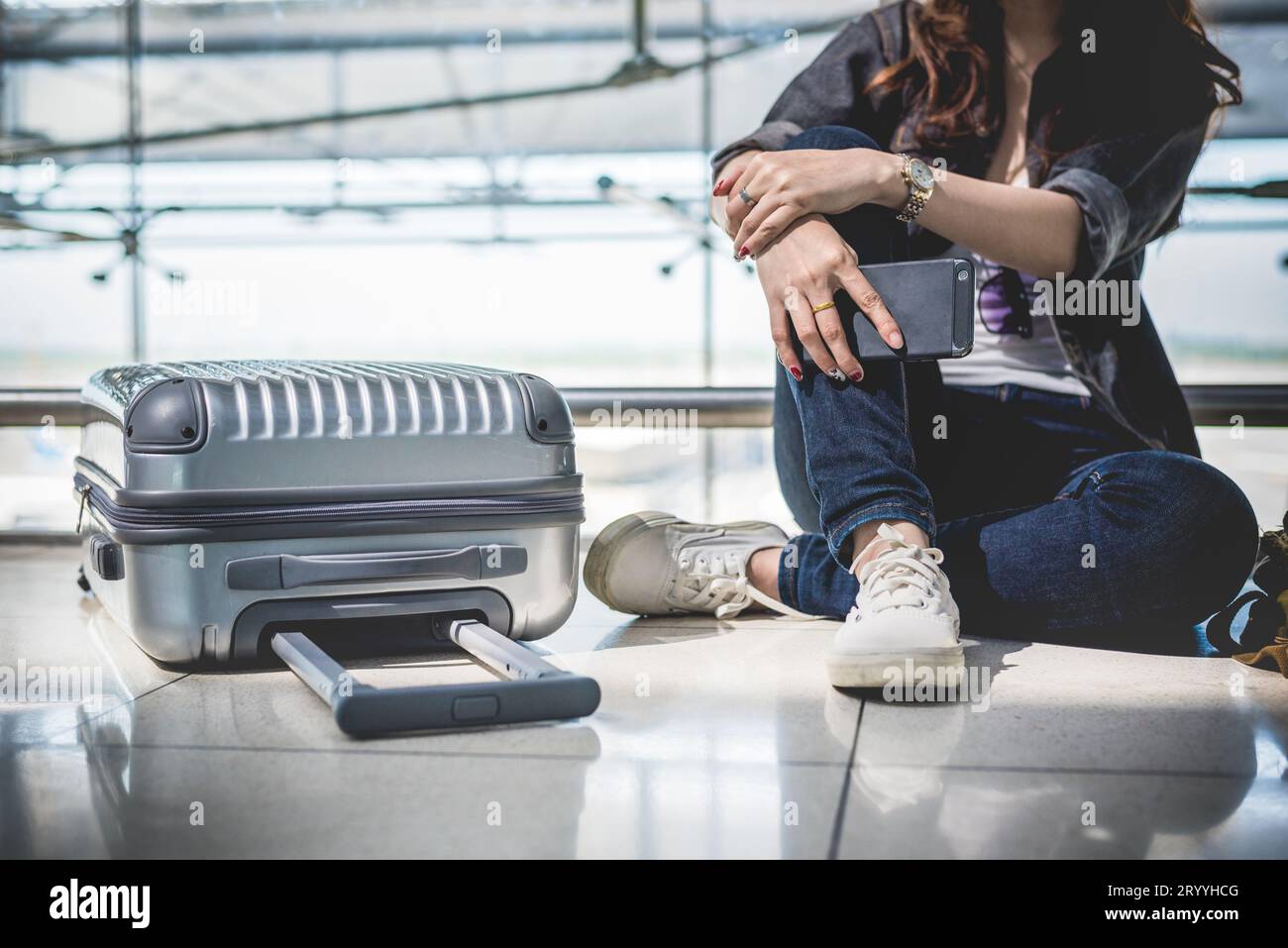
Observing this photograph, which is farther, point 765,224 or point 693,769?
point 765,224

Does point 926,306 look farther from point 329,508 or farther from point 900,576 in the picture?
point 329,508

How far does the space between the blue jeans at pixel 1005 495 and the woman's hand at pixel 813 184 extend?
55mm

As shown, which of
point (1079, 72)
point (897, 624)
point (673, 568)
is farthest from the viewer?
point (673, 568)

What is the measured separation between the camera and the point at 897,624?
950 mm

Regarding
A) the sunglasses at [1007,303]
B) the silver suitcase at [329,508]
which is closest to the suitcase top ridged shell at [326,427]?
the silver suitcase at [329,508]

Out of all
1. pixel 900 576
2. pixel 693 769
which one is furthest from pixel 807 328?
pixel 693 769

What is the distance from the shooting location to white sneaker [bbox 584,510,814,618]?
4.31 ft

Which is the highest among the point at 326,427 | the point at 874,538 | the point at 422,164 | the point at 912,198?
the point at 422,164

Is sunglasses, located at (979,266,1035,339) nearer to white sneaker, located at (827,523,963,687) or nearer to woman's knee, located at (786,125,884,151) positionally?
woman's knee, located at (786,125,884,151)

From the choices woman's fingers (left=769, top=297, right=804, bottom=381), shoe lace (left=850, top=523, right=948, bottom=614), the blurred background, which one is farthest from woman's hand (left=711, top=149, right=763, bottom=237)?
the blurred background

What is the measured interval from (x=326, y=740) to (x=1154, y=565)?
0.80 m

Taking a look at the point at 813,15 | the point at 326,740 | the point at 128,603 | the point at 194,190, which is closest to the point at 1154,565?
the point at 326,740

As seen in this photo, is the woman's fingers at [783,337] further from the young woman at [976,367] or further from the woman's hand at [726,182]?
the woman's hand at [726,182]

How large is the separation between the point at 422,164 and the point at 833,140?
16.3ft
